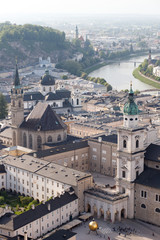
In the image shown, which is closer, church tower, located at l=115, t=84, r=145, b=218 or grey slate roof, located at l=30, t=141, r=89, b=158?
church tower, located at l=115, t=84, r=145, b=218

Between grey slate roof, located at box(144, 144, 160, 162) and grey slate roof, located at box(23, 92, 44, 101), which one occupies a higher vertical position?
grey slate roof, located at box(144, 144, 160, 162)

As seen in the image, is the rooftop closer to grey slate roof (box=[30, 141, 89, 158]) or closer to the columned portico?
the columned portico

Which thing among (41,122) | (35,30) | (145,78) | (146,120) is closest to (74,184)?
(41,122)

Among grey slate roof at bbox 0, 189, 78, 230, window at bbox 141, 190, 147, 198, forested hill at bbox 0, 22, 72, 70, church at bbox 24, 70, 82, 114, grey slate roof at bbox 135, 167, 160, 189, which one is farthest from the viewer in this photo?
forested hill at bbox 0, 22, 72, 70

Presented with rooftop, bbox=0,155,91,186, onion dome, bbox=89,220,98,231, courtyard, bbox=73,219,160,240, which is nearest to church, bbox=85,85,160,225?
courtyard, bbox=73,219,160,240

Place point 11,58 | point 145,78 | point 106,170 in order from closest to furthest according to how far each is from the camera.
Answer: point 106,170 → point 145,78 → point 11,58

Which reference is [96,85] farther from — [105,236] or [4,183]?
[105,236]

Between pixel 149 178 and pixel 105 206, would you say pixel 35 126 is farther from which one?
pixel 149 178
